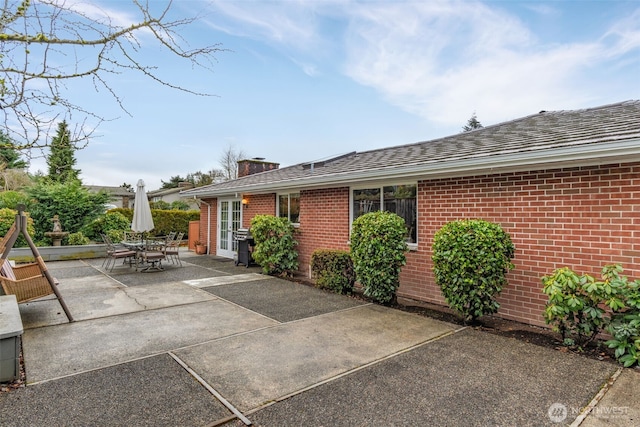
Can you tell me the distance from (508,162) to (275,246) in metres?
5.83

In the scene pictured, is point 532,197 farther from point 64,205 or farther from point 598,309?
point 64,205

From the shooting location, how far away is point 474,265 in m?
4.66

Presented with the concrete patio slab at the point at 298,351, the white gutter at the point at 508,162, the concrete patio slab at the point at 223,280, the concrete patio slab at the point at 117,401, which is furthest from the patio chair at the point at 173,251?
the concrete patio slab at the point at 117,401

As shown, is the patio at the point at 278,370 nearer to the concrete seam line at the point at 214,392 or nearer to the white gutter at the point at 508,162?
the concrete seam line at the point at 214,392

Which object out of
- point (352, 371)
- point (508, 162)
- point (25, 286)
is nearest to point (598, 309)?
point (508, 162)

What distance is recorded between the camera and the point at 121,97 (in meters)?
3.13

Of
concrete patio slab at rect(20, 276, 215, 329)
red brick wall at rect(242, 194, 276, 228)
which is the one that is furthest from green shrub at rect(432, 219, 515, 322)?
red brick wall at rect(242, 194, 276, 228)

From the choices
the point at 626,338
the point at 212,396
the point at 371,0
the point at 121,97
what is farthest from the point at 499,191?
the point at 371,0

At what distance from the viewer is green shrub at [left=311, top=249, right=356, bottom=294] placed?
6965mm

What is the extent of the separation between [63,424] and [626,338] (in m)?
5.45

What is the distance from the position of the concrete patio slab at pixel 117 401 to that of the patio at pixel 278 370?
1 cm

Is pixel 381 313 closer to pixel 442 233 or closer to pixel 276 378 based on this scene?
pixel 442 233

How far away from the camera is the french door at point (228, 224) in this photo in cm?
1245

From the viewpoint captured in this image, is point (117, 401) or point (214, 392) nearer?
point (117, 401)
